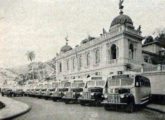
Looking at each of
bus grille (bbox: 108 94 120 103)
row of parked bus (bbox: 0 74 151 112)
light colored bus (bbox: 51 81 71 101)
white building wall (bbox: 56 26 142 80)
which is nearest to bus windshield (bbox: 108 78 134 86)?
row of parked bus (bbox: 0 74 151 112)

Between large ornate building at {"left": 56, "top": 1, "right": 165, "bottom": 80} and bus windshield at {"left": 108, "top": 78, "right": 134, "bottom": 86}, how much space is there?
33.4 ft

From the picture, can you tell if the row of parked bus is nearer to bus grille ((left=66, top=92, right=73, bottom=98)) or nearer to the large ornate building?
bus grille ((left=66, top=92, right=73, bottom=98))

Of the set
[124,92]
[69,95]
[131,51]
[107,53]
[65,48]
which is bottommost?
[69,95]

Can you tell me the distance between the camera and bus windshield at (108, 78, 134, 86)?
455 inches

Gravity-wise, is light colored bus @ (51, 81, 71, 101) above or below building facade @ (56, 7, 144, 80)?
below

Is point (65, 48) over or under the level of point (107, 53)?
over

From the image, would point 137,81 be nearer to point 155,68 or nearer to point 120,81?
point 120,81

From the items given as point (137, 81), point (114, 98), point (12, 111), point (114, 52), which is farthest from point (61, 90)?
point (114, 52)

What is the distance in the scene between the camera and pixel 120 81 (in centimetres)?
1188

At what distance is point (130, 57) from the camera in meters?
27.8

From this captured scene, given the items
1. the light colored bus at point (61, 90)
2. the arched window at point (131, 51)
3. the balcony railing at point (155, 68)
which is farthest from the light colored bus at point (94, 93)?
the arched window at point (131, 51)

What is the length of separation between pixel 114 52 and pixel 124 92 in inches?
755

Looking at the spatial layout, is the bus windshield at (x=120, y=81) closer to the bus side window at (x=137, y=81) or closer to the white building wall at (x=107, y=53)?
the bus side window at (x=137, y=81)

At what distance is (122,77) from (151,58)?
29.6 metres
